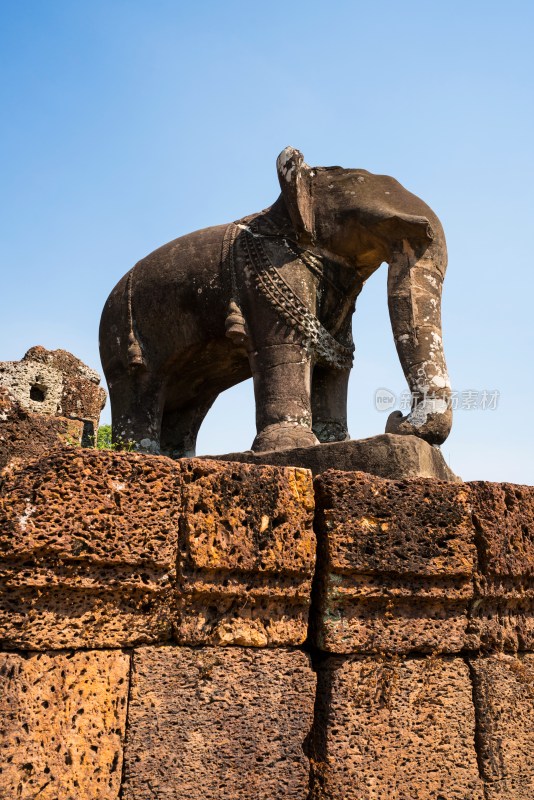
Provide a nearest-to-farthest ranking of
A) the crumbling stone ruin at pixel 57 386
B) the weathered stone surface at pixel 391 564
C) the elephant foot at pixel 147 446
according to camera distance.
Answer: the weathered stone surface at pixel 391 564 → the elephant foot at pixel 147 446 → the crumbling stone ruin at pixel 57 386

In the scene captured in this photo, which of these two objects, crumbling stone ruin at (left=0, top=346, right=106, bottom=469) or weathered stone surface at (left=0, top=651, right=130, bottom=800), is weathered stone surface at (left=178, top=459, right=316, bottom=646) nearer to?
weathered stone surface at (left=0, top=651, right=130, bottom=800)

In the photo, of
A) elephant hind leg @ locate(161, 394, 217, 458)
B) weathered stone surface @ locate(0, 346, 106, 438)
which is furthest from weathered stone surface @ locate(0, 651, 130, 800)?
weathered stone surface @ locate(0, 346, 106, 438)

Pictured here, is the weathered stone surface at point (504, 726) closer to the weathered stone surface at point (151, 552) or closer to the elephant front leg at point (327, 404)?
the weathered stone surface at point (151, 552)

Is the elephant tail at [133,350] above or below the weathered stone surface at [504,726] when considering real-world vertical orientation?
above

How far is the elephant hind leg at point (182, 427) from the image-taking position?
17.8ft

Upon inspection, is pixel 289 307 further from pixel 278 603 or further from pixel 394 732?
pixel 394 732

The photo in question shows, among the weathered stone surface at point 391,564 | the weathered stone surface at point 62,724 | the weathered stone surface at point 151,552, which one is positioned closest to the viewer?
the weathered stone surface at point 62,724

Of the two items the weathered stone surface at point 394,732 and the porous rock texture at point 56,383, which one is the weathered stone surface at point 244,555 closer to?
the weathered stone surface at point 394,732

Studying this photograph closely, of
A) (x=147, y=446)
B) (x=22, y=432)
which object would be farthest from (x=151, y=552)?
(x=147, y=446)

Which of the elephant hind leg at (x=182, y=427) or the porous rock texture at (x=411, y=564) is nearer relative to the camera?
the porous rock texture at (x=411, y=564)

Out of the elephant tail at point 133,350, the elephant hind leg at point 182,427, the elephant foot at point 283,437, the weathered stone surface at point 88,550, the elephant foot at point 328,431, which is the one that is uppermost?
the elephant tail at point 133,350

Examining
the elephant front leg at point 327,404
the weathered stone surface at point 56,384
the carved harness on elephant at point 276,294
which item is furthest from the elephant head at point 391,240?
the weathered stone surface at point 56,384

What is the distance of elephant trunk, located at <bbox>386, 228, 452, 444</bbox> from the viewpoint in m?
4.12

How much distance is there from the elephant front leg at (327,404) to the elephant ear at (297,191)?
855 millimetres
